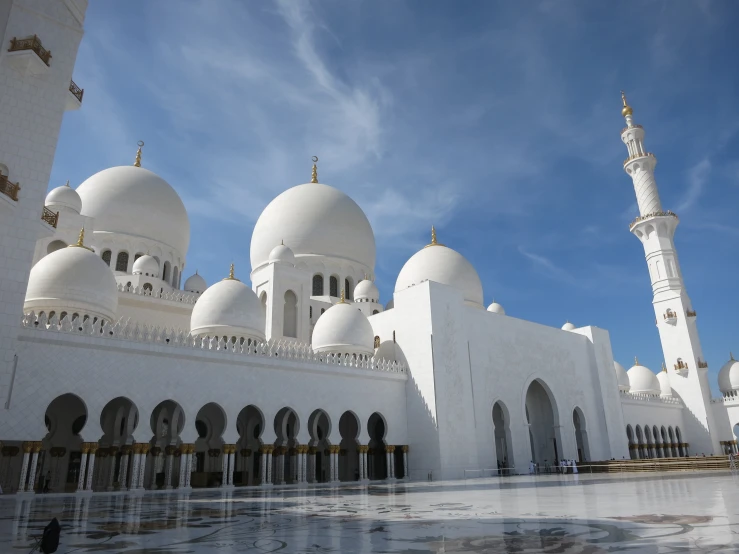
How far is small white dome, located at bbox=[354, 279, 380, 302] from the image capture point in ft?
72.0

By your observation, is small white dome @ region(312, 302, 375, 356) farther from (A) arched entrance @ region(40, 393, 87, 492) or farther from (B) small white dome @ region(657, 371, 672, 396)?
(B) small white dome @ region(657, 371, 672, 396)

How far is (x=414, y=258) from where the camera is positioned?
22.6 metres

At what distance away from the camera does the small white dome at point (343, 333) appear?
57.0 ft

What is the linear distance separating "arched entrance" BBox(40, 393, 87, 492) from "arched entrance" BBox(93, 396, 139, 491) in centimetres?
55

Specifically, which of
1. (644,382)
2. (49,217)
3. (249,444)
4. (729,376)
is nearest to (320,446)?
(249,444)

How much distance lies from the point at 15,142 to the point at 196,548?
9113 millimetres

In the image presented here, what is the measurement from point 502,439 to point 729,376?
15128 mm

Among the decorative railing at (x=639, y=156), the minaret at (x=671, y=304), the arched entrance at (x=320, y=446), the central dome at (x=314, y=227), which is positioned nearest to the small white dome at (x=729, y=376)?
the minaret at (x=671, y=304)

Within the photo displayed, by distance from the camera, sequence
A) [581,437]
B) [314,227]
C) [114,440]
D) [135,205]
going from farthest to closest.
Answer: [314,227], [581,437], [135,205], [114,440]

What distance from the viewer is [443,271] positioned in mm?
21531

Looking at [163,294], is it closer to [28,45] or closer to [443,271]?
[28,45]

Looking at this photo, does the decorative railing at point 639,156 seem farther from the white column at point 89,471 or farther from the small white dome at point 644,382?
the white column at point 89,471

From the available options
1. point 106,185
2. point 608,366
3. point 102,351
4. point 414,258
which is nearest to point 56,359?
point 102,351

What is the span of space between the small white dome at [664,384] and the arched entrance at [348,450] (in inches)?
751
